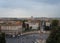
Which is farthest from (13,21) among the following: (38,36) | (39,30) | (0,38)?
(0,38)

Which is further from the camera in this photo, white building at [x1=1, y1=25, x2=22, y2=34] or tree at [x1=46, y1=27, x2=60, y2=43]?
white building at [x1=1, y1=25, x2=22, y2=34]

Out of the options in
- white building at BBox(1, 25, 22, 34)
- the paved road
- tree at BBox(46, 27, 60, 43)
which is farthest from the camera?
white building at BBox(1, 25, 22, 34)

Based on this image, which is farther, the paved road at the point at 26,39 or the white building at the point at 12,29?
the white building at the point at 12,29

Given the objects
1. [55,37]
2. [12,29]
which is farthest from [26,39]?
[12,29]

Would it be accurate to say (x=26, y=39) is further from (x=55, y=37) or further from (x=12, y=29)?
(x=12, y=29)

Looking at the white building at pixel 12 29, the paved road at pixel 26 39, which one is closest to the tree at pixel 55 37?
the paved road at pixel 26 39

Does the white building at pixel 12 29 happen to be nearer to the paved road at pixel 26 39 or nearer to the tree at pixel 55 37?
the paved road at pixel 26 39

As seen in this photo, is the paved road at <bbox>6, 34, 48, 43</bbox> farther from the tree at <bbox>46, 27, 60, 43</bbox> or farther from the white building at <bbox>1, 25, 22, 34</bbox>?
the tree at <bbox>46, 27, 60, 43</bbox>

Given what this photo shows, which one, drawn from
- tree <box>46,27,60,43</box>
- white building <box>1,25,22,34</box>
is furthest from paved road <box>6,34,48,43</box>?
tree <box>46,27,60,43</box>

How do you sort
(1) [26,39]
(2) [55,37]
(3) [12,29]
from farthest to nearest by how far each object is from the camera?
(3) [12,29] < (1) [26,39] < (2) [55,37]

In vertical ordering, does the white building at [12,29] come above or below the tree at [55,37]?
below

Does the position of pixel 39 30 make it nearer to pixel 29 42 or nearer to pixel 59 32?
pixel 29 42
